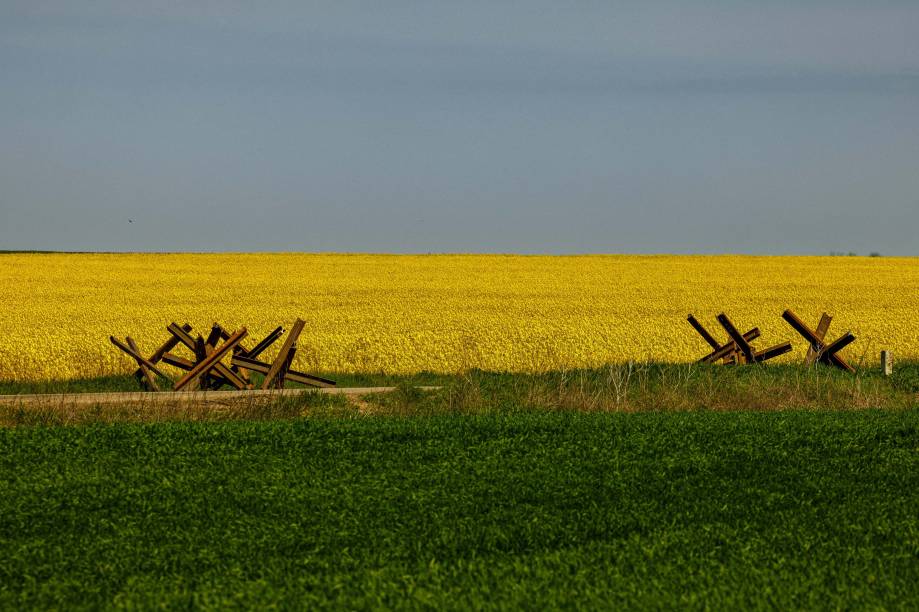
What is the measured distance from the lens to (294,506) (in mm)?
9820

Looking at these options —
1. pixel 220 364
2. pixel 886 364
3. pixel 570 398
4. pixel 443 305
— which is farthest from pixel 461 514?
pixel 443 305

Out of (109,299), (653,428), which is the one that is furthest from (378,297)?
(653,428)

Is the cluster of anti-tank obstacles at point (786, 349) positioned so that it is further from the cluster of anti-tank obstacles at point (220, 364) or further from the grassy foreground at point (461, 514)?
the grassy foreground at point (461, 514)

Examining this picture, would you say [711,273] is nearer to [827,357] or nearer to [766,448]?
[827,357]

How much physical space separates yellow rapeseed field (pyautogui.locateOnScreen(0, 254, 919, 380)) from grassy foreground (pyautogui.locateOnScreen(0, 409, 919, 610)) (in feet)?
34.9

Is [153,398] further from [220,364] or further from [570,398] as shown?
[570,398]

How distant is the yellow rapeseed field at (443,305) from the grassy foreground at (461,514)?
10630mm

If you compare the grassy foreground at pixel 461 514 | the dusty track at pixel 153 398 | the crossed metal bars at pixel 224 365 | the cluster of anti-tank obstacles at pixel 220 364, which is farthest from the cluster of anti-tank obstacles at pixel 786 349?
the dusty track at pixel 153 398

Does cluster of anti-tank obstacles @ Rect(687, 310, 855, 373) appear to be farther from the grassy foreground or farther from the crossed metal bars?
the crossed metal bars

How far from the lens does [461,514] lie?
9.54 meters

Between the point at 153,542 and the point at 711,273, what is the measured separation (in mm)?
58413

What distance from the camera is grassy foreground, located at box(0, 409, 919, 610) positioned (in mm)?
7562

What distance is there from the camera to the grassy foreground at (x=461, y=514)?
7562mm

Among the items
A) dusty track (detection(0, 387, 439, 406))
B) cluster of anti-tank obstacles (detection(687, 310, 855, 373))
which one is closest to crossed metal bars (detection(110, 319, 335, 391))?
dusty track (detection(0, 387, 439, 406))
